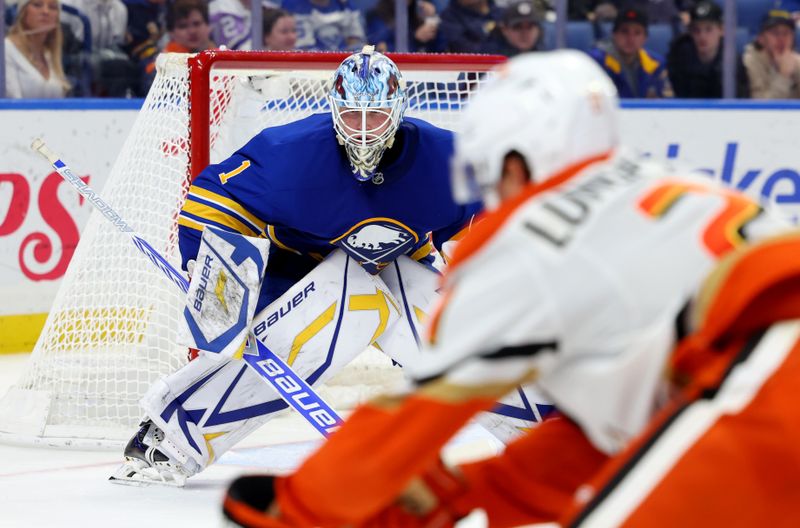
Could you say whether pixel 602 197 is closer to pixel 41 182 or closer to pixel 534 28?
pixel 41 182

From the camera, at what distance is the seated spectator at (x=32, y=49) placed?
5.33 m

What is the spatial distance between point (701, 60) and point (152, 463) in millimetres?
3372

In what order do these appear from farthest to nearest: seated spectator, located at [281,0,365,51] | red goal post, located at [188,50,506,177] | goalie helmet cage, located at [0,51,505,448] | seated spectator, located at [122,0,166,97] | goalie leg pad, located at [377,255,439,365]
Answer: seated spectator, located at [281,0,365,51] < seated spectator, located at [122,0,166,97] < goalie helmet cage, located at [0,51,505,448] < red goal post, located at [188,50,506,177] < goalie leg pad, located at [377,255,439,365]

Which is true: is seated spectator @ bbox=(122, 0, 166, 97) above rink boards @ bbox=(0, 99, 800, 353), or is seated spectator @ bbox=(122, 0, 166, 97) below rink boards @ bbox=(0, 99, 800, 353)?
above

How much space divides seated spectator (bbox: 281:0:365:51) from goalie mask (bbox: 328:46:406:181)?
2.48 metres

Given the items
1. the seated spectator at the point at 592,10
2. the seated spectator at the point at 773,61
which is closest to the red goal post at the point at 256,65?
the seated spectator at the point at 592,10

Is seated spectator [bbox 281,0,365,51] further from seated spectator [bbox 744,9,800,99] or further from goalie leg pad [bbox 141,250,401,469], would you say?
goalie leg pad [bbox 141,250,401,469]

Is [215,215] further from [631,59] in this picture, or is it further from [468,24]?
[631,59]

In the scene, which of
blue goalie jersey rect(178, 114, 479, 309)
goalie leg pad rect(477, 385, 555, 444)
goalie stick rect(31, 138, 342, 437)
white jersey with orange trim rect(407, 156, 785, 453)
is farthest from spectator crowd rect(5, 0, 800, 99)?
white jersey with orange trim rect(407, 156, 785, 453)

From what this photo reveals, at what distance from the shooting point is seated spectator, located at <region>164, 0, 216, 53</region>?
5.54 meters

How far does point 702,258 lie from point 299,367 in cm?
185

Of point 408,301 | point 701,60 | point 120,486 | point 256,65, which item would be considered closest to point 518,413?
point 408,301

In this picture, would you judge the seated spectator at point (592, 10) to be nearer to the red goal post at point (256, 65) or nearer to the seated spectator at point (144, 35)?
the seated spectator at point (144, 35)

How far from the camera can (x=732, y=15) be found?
600cm
